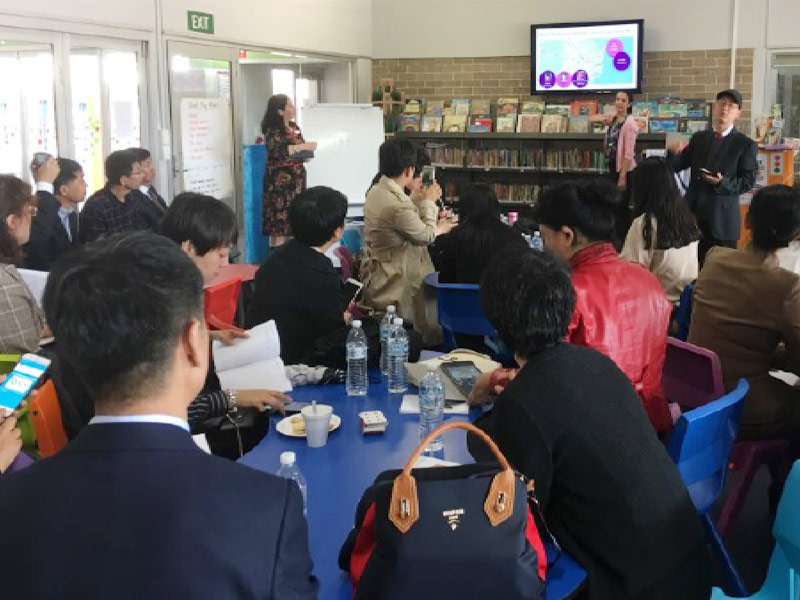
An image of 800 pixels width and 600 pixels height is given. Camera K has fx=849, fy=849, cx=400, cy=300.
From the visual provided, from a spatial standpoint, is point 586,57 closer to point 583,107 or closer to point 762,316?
point 583,107

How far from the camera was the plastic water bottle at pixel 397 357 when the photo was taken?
9.41ft

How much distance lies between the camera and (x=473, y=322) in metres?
4.21

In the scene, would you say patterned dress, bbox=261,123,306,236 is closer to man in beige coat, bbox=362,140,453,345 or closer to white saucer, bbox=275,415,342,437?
man in beige coat, bbox=362,140,453,345

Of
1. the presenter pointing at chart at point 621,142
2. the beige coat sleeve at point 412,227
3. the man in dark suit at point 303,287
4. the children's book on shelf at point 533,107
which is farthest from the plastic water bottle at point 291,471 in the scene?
the children's book on shelf at point 533,107

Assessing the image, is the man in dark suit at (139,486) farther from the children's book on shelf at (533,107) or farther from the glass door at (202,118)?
the children's book on shelf at (533,107)

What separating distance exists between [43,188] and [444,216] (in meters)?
2.62

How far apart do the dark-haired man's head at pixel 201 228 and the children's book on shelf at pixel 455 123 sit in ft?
22.4

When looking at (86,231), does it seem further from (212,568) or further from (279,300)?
(212,568)

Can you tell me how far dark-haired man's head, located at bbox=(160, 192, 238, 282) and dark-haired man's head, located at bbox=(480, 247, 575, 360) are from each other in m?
1.17

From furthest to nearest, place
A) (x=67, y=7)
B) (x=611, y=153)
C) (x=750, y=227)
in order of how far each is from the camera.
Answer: (x=611, y=153) → (x=67, y=7) → (x=750, y=227)

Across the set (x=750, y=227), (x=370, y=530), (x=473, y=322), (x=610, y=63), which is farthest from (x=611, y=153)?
(x=370, y=530)

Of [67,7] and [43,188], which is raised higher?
[67,7]

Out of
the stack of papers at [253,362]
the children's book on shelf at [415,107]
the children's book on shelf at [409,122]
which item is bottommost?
the stack of papers at [253,362]

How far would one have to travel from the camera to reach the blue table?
1766mm
